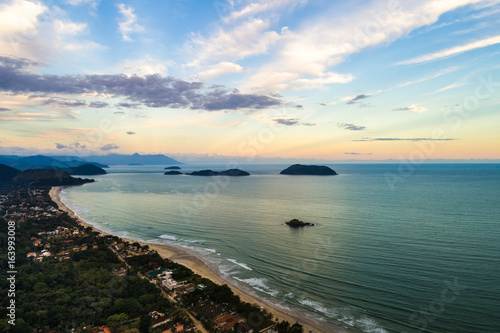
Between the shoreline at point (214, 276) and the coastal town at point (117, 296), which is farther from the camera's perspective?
the shoreline at point (214, 276)

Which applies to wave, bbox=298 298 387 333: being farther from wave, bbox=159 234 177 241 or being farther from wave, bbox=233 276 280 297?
wave, bbox=159 234 177 241

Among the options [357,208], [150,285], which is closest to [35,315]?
[150,285]

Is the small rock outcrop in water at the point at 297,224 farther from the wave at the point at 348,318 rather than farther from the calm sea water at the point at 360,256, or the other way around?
the wave at the point at 348,318

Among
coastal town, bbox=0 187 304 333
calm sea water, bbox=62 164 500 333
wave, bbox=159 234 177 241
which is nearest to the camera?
coastal town, bbox=0 187 304 333

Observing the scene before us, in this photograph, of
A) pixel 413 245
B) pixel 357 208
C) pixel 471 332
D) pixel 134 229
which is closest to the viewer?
pixel 471 332

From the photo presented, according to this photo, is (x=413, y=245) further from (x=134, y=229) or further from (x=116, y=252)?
(x=134, y=229)

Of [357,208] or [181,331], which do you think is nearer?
[181,331]

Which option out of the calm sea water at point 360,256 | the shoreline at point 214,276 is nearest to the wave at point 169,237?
the calm sea water at point 360,256

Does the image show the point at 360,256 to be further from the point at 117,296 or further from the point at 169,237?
the point at 169,237

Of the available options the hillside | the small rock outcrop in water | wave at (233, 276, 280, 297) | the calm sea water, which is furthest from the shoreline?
the hillside
